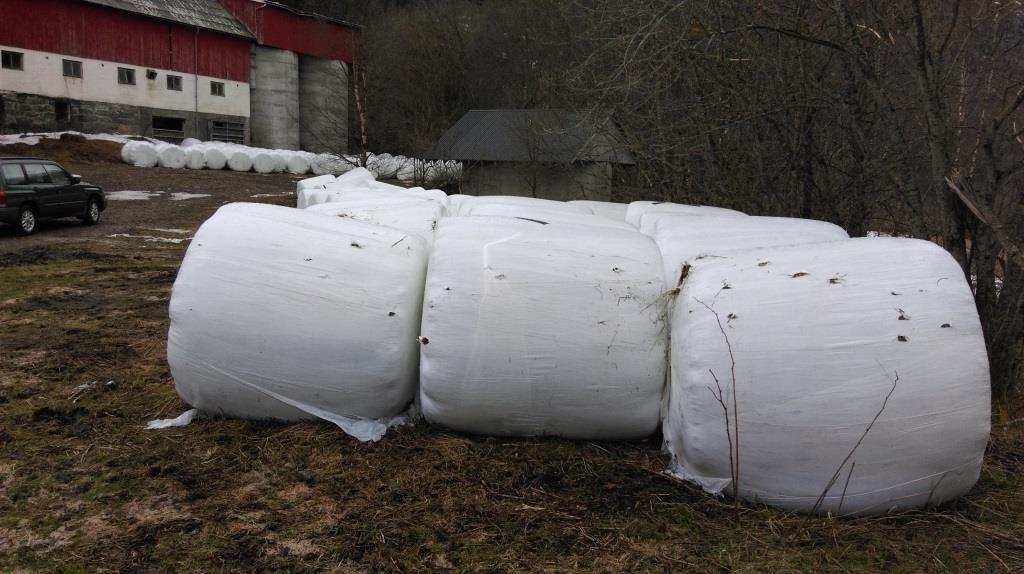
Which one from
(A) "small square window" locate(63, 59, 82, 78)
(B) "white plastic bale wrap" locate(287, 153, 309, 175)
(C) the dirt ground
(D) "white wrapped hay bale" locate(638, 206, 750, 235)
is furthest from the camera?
(B) "white plastic bale wrap" locate(287, 153, 309, 175)

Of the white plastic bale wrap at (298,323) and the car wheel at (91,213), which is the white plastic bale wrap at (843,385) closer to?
the white plastic bale wrap at (298,323)

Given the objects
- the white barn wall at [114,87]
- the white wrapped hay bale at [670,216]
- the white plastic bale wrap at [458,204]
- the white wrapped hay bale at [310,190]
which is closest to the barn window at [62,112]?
the white barn wall at [114,87]

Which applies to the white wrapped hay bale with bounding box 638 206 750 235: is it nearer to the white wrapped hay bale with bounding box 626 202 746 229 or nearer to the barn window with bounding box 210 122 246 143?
the white wrapped hay bale with bounding box 626 202 746 229

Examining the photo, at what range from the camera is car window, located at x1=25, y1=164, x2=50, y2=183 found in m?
13.7

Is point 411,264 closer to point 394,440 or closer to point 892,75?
point 394,440

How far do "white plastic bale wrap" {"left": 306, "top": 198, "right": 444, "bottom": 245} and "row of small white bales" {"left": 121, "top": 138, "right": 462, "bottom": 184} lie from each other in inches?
664

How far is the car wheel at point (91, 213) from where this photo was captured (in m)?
14.9

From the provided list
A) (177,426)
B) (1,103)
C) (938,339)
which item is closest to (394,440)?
(177,426)

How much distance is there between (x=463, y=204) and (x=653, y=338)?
2.80 metres

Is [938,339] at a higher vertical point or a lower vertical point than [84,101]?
lower

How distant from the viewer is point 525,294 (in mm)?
3479

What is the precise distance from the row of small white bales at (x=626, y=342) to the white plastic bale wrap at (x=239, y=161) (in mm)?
25773

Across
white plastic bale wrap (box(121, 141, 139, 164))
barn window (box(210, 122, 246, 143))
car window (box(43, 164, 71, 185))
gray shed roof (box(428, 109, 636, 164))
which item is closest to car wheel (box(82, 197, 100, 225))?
car window (box(43, 164, 71, 185))

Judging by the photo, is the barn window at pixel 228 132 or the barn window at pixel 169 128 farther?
the barn window at pixel 228 132
